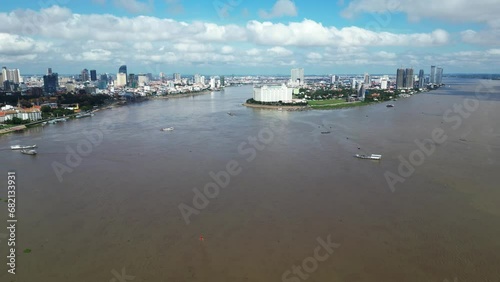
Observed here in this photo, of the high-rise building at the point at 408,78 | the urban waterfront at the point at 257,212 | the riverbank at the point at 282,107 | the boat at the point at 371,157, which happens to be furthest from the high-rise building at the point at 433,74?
the boat at the point at 371,157

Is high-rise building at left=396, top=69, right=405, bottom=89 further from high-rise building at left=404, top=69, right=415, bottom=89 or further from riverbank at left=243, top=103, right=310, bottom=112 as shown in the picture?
riverbank at left=243, top=103, right=310, bottom=112

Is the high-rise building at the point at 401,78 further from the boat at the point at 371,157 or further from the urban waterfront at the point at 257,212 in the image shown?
the boat at the point at 371,157

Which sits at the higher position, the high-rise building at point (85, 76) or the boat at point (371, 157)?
the high-rise building at point (85, 76)

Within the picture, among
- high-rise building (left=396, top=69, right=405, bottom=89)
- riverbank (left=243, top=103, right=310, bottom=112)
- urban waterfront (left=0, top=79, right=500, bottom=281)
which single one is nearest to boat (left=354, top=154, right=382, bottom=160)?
urban waterfront (left=0, top=79, right=500, bottom=281)

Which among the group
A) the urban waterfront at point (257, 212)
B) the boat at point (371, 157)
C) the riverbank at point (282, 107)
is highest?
the riverbank at point (282, 107)

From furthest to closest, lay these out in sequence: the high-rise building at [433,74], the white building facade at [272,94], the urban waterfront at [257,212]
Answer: the high-rise building at [433,74]
the white building facade at [272,94]
the urban waterfront at [257,212]

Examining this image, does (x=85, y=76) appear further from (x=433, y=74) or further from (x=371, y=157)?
(x=371, y=157)

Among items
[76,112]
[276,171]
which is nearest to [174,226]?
[276,171]

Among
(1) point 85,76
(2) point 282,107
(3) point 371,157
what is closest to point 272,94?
(2) point 282,107
